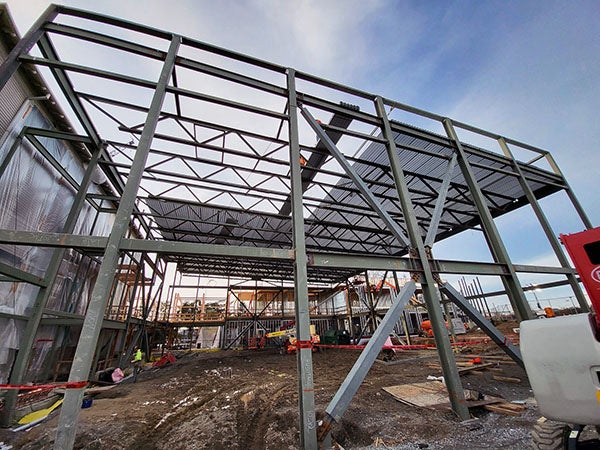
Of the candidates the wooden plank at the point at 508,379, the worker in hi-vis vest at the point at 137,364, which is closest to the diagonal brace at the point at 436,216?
the wooden plank at the point at 508,379

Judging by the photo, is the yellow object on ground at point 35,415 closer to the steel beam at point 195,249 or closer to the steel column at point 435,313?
the steel beam at point 195,249

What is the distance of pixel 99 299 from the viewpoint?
9.50 ft

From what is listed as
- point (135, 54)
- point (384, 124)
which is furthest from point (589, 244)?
point (135, 54)

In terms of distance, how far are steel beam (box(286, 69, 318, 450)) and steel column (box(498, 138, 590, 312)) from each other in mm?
8020

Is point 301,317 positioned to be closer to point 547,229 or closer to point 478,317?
point 478,317

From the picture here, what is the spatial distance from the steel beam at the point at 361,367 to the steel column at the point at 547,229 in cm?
660

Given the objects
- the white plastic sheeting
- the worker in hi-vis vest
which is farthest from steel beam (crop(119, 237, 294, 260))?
the worker in hi-vis vest

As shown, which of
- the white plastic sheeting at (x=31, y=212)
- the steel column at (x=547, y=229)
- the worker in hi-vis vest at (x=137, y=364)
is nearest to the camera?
the white plastic sheeting at (x=31, y=212)

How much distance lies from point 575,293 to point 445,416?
6.51m

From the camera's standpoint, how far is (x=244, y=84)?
511 centimetres

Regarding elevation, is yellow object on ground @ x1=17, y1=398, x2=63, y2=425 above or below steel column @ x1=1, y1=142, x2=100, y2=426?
below

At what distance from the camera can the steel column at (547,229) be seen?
6840mm

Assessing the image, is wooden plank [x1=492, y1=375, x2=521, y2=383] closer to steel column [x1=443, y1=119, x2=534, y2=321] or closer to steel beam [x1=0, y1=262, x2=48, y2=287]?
steel column [x1=443, y1=119, x2=534, y2=321]

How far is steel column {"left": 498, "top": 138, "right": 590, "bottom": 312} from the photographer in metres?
6.84
